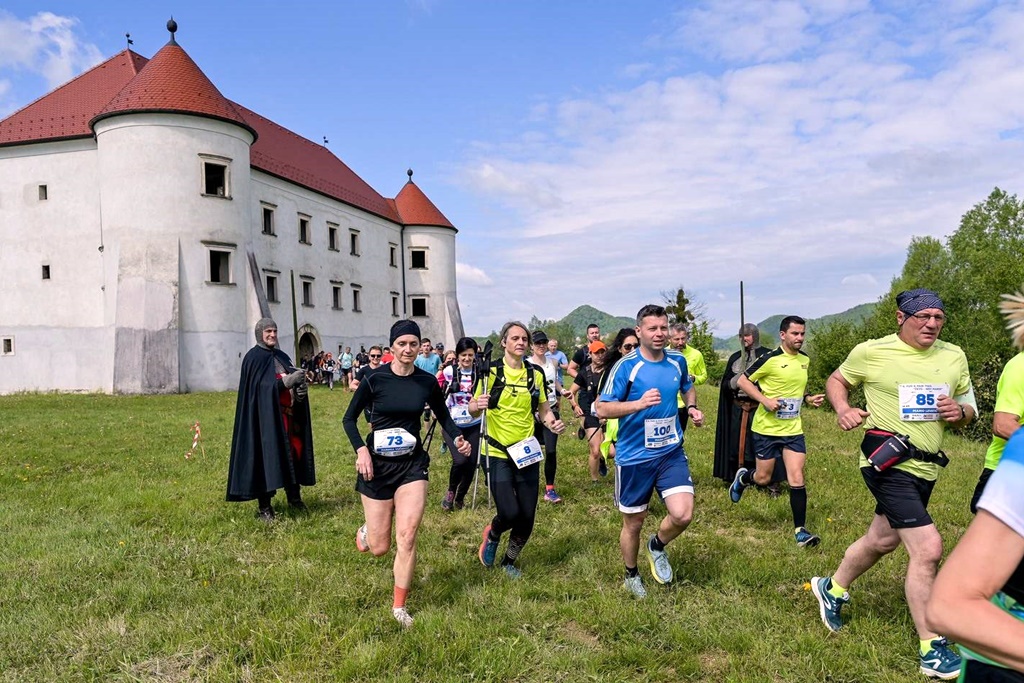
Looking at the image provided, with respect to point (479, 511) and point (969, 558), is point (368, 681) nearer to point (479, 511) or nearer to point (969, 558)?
point (969, 558)

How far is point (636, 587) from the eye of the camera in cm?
517

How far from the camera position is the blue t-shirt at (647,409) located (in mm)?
5039

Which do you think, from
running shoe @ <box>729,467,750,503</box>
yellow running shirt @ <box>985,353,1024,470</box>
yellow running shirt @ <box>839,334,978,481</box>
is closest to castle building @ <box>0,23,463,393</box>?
running shoe @ <box>729,467,750,503</box>

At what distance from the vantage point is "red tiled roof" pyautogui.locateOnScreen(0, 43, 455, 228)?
26.8 meters

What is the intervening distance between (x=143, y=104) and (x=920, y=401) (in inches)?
1157

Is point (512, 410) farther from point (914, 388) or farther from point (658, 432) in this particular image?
point (914, 388)

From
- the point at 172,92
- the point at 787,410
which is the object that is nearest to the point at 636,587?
the point at 787,410

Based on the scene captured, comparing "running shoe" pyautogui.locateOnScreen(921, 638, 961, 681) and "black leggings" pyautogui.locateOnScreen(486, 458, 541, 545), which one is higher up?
"black leggings" pyautogui.locateOnScreen(486, 458, 541, 545)

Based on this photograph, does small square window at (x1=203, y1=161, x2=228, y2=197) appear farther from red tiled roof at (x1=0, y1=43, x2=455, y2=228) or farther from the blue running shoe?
the blue running shoe

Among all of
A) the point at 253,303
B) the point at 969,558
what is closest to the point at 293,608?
the point at 969,558

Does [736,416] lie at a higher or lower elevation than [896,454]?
lower

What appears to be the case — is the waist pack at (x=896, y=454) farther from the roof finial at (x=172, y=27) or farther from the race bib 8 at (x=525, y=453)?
the roof finial at (x=172, y=27)

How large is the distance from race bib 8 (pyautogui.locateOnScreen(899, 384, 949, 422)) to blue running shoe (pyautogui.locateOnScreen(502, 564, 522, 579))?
309 centimetres

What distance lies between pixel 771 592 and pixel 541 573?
5.94 ft
